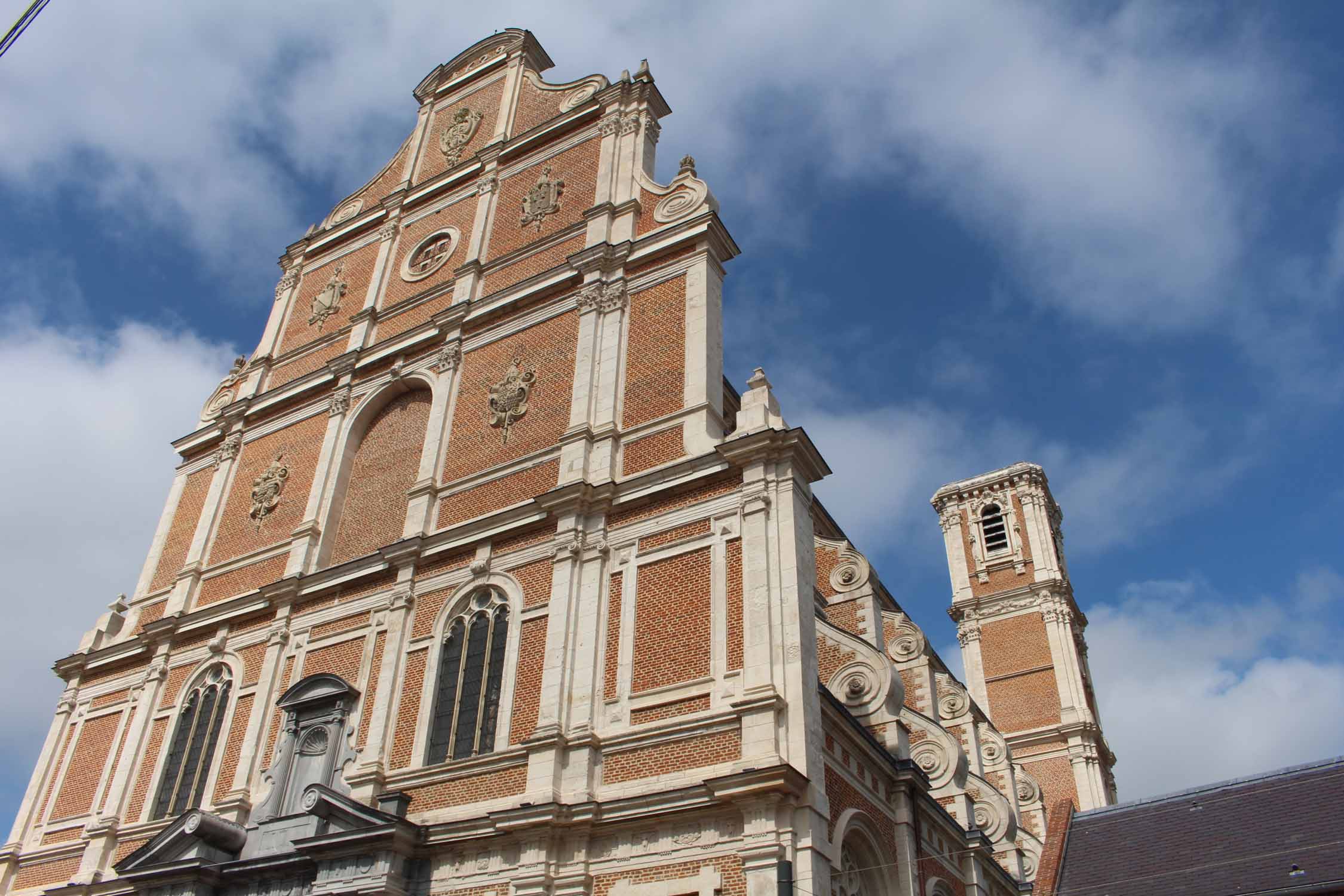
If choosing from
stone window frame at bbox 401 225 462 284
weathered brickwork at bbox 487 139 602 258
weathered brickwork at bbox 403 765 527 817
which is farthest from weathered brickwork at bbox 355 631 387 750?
stone window frame at bbox 401 225 462 284

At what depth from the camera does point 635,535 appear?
15.4 meters

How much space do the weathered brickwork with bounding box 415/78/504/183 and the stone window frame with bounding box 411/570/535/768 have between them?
11412 mm

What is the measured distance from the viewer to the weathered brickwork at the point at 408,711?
1553 centimetres

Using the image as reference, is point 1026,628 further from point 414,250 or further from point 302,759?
point 302,759

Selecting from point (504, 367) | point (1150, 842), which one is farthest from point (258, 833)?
point (1150, 842)

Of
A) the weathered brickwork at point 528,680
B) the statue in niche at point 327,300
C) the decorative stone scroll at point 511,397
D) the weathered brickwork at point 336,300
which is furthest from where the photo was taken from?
the statue in niche at point 327,300

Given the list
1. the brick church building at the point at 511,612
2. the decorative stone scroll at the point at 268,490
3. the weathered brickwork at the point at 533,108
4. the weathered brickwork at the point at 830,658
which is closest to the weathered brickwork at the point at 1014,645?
the brick church building at the point at 511,612

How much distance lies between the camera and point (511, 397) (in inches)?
735

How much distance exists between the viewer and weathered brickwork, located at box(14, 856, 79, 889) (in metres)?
18.5

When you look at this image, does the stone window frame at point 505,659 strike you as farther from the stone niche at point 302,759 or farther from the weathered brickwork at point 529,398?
the weathered brickwork at point 529,398

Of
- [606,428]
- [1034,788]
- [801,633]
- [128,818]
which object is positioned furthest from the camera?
[1034,788]

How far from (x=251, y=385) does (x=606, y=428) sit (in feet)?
37.2

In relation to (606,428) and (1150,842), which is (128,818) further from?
(1150,842)

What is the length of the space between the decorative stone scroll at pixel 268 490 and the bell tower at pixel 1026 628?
23258 millimetres
